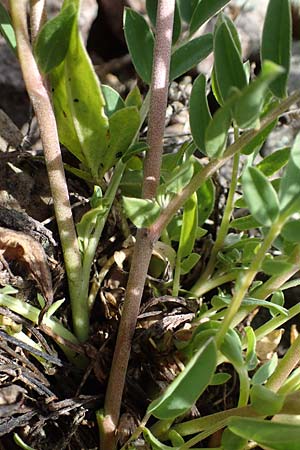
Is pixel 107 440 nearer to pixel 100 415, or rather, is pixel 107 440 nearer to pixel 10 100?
pixel 100 415

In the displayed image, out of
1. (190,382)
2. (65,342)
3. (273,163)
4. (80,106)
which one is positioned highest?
(80,106)

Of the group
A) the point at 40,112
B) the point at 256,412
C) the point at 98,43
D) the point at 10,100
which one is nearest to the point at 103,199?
the point at 40,112

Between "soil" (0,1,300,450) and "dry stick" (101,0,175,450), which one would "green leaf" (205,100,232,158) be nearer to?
"dry stick" (101,0,175,450)

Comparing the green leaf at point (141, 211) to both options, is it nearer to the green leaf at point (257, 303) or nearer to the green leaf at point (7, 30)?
the green leaf at point (257, 303)

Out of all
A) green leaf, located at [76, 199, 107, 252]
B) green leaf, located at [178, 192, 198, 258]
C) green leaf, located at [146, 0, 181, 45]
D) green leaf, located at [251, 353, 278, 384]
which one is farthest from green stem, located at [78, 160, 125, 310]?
green leaf, located at [251, 353, 278, 384]

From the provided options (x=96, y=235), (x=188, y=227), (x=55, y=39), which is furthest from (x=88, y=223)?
(x=55, y=39)

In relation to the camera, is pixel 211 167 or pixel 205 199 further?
pixel 205 199

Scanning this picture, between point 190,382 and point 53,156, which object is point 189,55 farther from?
point 190,382
